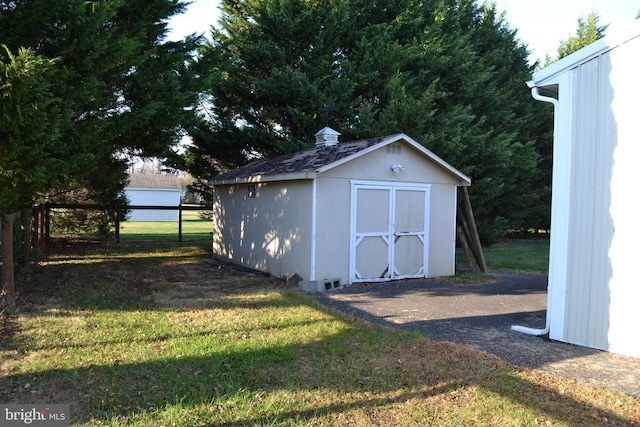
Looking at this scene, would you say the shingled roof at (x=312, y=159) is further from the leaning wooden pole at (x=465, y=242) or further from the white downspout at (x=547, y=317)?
the white downspout at (x=547, y=317)

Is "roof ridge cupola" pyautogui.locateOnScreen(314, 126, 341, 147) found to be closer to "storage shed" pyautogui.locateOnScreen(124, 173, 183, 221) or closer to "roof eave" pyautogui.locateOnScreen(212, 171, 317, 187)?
"roof eave" pyautogui.locateOnScreen(212, 171, 317, 187)

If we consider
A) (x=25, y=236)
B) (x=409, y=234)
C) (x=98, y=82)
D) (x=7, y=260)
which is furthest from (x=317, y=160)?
(x=25, y=236)

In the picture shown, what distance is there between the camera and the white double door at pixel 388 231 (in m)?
9.11

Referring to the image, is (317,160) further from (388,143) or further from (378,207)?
(378,207)

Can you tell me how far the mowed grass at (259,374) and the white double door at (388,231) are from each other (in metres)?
2.64

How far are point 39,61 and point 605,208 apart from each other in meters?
6.24

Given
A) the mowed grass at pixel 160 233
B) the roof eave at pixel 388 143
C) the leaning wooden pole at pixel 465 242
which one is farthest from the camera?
the mowed grass at pixel 160 233

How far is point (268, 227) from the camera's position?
10.1 m

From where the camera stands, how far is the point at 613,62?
16.6ft

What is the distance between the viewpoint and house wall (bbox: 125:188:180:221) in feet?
111

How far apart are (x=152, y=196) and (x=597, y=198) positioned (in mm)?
34759

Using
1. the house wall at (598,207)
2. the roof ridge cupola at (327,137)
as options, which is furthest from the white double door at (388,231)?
the house wall at (598,207)

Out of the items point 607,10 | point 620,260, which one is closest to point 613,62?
point 620,260

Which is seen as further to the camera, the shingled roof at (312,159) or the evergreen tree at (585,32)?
the evergreen tree at (585,32)
